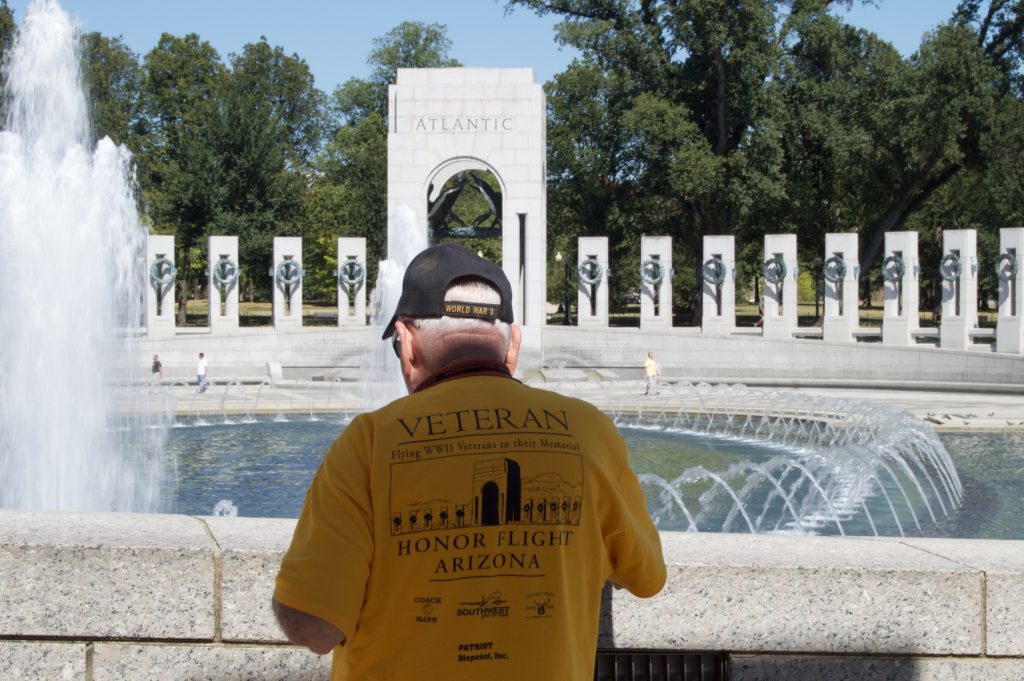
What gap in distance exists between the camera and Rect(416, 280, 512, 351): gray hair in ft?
7.91

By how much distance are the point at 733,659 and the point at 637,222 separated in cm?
4356

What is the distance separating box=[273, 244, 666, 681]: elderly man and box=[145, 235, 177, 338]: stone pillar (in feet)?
95.4

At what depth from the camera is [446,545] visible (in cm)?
219

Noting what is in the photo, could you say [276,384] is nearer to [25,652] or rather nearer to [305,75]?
[25,652]

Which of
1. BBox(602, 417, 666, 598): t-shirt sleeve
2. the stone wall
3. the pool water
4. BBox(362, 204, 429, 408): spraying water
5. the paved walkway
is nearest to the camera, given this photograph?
BBox(602, 417, 666, 598): t-shirt sleeve

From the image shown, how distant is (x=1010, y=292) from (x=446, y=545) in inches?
1083

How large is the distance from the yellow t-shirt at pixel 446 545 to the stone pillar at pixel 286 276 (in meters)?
29.2

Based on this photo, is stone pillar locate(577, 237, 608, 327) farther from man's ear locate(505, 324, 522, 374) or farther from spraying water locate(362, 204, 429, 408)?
man's ear locate(505, 324, 522, 374)

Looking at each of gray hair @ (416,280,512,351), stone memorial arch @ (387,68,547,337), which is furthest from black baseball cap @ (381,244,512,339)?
stone memorial arch @ (387,68,547,337)

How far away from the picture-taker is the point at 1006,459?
13602 mm

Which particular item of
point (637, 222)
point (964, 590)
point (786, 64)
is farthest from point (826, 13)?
point (964, 590)

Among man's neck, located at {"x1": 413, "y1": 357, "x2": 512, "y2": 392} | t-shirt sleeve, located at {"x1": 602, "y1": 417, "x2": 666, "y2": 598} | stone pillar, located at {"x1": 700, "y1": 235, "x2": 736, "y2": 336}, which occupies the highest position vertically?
stone pillar, located at {"x1": 700, "y1": 235, "x2": 736, "y2": 336}

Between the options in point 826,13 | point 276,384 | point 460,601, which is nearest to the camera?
point 460,601

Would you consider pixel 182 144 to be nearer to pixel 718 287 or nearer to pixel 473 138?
pixel 473 138
